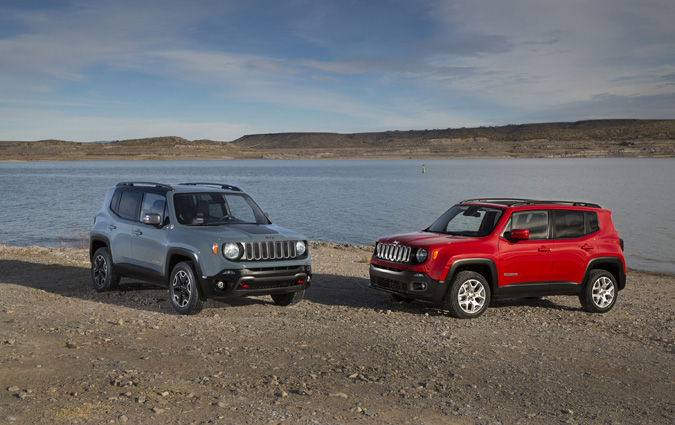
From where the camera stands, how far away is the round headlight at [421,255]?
946 cm

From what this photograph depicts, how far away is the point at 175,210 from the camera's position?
982 cm

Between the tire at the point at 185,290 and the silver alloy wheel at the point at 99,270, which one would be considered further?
the silver alloy wheel at the point at 99,270

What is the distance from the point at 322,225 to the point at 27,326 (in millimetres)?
22350

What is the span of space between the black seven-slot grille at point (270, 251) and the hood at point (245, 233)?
0.08m

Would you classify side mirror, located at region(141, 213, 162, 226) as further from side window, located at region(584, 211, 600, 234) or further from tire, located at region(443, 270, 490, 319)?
side window, located at region(584, 211, 600, 234)

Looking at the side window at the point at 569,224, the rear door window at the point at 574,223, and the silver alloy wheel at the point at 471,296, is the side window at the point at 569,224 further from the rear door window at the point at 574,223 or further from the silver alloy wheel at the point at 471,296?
the silver alloy wheel at the point at 471,296

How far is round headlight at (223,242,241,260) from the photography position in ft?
29.5

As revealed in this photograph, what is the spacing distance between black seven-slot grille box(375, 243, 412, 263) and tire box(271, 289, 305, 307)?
1.45 metres

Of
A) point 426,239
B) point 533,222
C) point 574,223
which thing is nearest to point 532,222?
point 533,222

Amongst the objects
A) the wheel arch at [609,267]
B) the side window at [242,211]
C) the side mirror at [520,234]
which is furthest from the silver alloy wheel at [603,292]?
the side window at [242,211]

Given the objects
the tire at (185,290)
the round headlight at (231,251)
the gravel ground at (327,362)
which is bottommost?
the gravel ground at (327,362)

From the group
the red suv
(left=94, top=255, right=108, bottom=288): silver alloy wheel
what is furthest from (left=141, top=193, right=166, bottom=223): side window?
the red suv

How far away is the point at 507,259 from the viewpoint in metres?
9.73

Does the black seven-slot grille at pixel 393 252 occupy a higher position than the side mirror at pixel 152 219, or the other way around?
the side mirror at pixel 152 219
